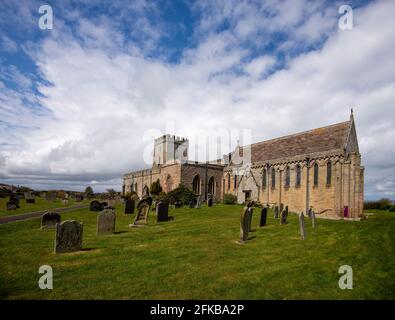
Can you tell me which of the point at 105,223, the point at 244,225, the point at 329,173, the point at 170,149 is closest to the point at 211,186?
the point at 329,173

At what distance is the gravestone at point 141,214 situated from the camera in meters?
15.0

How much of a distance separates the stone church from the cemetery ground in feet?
43.1

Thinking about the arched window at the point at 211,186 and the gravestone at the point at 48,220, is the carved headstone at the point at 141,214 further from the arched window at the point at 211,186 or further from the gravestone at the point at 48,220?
the arched window at the point at 211,186

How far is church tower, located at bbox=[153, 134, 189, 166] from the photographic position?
55053 millimetres

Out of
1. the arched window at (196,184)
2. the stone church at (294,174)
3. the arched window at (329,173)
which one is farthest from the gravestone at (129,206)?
the arched window at (329,173)

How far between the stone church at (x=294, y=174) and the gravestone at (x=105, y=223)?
2048 centimetres

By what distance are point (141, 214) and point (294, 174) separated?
1910 centimetres

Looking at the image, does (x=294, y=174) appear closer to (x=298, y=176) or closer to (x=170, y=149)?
(x=298, y=176)

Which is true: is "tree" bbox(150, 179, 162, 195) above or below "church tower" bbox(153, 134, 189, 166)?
A: below

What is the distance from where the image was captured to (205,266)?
7.22m

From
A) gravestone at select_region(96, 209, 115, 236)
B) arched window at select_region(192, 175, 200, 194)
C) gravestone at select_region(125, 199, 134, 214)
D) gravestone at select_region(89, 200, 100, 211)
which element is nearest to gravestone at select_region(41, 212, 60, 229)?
gravestone at select_region(96, 209, 115, 236)

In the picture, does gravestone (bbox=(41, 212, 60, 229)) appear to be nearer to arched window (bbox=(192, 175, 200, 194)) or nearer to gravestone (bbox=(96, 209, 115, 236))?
gravestone (bbox=(96, 209, 115, 236))

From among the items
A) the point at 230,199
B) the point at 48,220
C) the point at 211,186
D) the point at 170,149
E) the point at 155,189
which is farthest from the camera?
the point at 170,149
